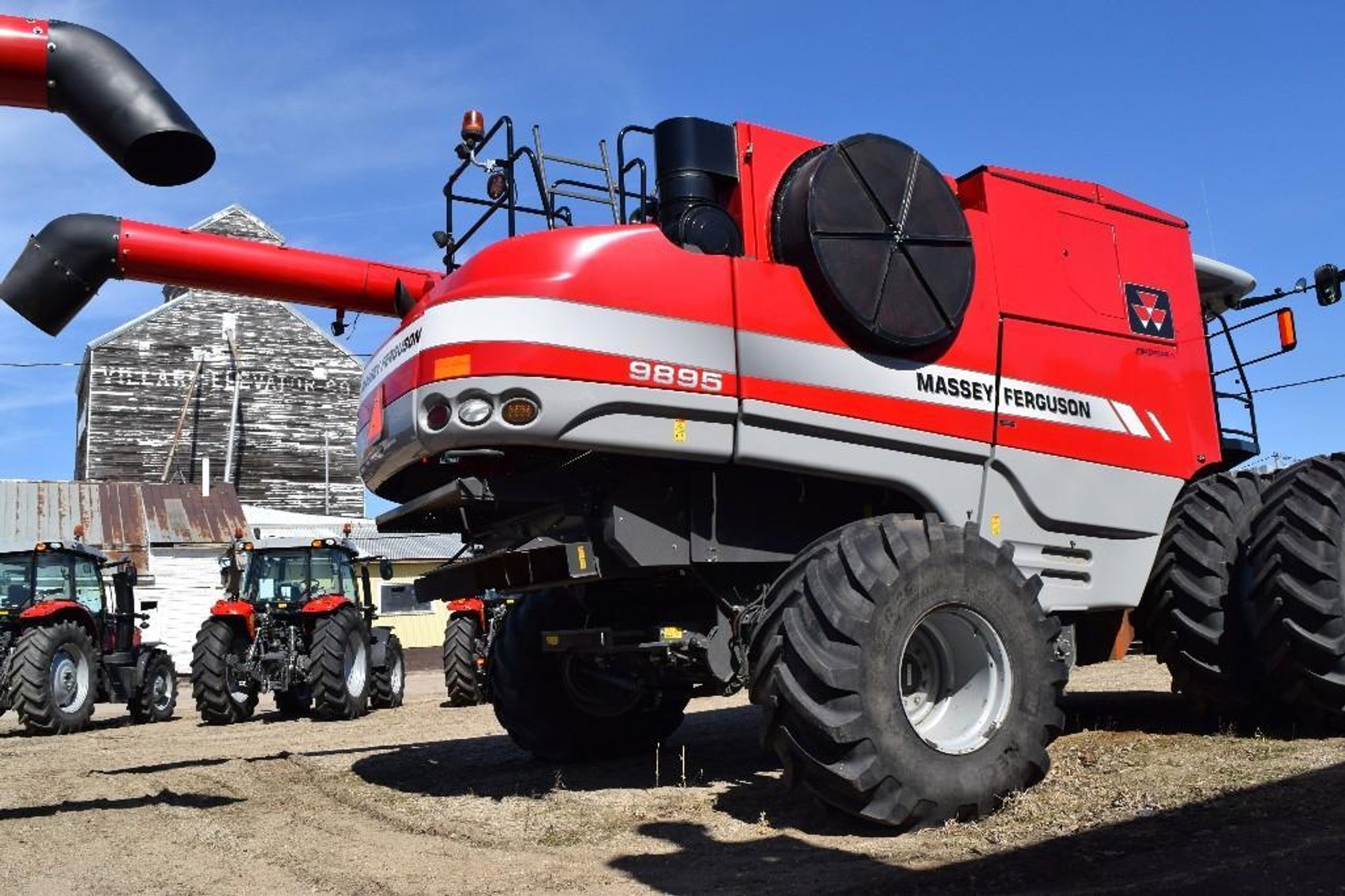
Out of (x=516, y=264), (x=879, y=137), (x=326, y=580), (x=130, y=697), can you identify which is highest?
(x=879, y=137)

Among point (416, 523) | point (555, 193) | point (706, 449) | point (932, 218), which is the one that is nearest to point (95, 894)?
point (416, 523)

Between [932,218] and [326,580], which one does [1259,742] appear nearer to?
[932,218]

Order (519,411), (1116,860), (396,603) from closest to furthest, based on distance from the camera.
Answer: (1116,860) → (519,411) → (396,603)

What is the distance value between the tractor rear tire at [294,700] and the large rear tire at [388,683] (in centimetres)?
92

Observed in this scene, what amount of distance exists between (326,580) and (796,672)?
12462mm

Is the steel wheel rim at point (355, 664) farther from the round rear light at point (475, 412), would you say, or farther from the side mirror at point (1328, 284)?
the side mirror at point (1328, 284)

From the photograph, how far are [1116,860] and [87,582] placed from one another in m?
15.1

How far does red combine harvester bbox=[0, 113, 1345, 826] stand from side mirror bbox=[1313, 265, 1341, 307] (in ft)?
3.97

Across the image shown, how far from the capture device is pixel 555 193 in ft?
23.4

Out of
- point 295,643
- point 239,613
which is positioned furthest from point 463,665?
point 239,613

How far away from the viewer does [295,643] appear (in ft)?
49.7

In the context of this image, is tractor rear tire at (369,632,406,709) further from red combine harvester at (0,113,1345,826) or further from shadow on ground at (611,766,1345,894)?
shadow on ground at (611,766,1345,894)

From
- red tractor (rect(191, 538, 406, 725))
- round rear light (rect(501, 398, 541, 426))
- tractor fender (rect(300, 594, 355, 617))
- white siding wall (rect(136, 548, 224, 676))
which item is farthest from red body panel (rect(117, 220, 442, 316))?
white siding wall (rect(136, 548, 224, 676))

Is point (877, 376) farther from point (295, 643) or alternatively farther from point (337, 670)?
point (295, 643)
